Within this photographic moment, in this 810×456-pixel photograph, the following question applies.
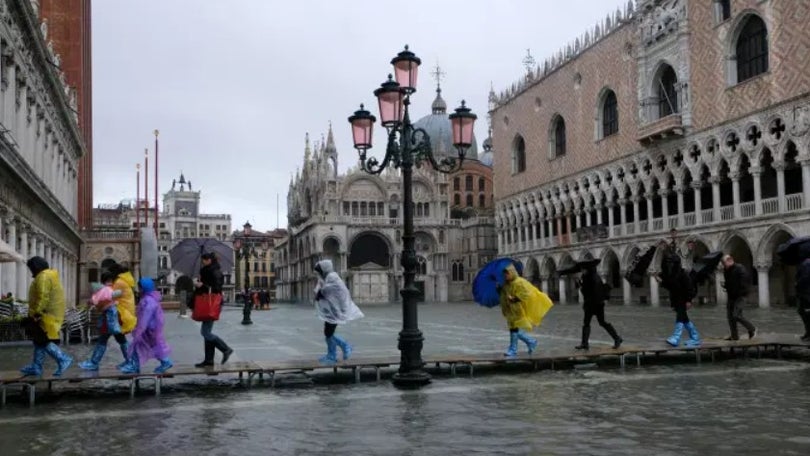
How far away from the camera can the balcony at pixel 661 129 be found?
1483 inches

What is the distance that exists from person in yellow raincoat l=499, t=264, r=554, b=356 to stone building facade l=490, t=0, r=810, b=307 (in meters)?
22.4

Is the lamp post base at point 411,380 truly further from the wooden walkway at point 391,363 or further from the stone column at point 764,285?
the stone column at point 764,285

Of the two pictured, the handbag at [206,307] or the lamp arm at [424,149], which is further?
the lamp arm at [424,149]

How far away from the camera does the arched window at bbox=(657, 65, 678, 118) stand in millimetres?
39719

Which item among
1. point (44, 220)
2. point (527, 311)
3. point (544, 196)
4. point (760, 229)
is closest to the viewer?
point (527, 311)

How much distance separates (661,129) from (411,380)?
104 ft

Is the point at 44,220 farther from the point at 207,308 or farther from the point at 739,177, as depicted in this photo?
the point at 739,177

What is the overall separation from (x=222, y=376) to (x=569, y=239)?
134 ft

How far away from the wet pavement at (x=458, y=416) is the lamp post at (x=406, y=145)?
0.53m

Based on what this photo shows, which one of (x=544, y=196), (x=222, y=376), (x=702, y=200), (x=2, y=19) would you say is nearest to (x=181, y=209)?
(x=544, y=196)

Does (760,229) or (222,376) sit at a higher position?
(760,229)

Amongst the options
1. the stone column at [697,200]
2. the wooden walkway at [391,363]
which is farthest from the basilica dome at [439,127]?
the wooden walkway at [391,363]

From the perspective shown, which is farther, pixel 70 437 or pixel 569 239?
pixel 569 239

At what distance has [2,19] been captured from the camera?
1909cm
